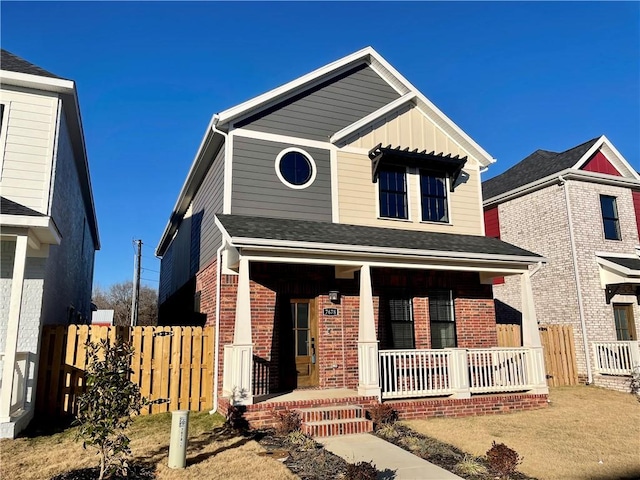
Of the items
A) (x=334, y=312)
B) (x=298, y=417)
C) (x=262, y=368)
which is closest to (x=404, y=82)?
(x=334, y=312)

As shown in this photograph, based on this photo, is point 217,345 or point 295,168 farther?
point 295,168

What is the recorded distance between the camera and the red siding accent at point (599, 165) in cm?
1580

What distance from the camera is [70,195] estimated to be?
39.6 feet

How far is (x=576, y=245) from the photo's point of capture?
14.5 metres

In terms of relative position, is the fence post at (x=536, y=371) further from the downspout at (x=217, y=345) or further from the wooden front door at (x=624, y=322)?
the downspout at (x=217, y=345)

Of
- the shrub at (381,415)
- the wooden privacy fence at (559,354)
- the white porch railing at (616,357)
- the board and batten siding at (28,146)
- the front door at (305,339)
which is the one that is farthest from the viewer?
the wooden privacy fence at (559,354)

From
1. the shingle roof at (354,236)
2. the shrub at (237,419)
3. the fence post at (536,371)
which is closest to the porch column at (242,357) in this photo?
the shrub at (237,419)

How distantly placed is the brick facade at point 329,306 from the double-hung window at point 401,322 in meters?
0.14

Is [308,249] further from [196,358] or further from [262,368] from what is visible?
[196,358]

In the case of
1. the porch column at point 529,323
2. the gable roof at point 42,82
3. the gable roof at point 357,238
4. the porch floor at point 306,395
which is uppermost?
the gable roof at point 42,82

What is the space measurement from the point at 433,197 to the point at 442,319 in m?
3.41

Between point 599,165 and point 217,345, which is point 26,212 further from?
point 599,165

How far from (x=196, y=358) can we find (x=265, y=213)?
11.8 feet

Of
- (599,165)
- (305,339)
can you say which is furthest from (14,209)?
(599,165)
